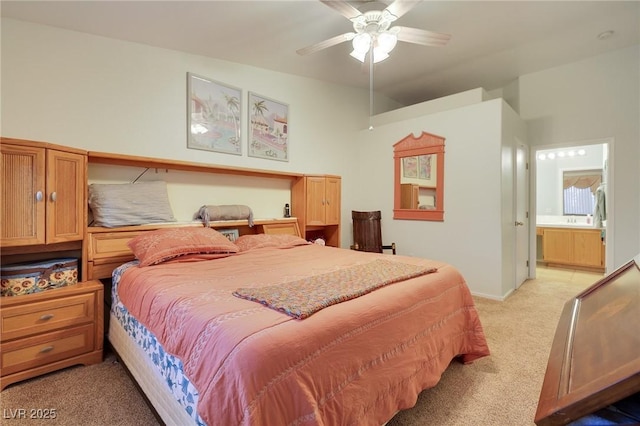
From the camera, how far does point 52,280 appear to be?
2105mm

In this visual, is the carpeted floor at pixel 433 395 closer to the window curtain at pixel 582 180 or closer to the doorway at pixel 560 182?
the doorway at pixel 560 182

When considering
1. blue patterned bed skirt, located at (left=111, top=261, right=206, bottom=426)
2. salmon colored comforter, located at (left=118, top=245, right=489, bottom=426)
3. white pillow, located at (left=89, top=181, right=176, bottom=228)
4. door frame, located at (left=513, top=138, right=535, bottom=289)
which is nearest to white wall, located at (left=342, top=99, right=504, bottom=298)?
door frame, located at (left=513, top=138, right=535, bottom=289)

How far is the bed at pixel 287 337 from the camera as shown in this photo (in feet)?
3.34

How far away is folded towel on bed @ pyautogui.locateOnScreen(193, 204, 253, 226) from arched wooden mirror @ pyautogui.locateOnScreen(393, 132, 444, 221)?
2330 millimetres

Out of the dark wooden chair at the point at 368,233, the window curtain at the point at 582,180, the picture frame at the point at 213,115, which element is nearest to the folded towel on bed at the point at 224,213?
the picture frame at the point at 213,115

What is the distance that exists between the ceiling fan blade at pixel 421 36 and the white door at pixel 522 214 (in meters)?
2.40

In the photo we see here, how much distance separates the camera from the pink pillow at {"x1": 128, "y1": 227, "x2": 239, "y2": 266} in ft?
7.17

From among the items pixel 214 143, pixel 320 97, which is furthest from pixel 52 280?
pixel 320 97

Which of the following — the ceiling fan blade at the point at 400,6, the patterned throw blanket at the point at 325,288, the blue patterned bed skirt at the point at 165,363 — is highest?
the ceiling fan blade at the point at 400,6

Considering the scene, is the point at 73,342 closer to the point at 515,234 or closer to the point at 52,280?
the point at 52,280

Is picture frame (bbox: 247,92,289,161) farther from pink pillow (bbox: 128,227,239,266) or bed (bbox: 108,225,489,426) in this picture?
bed (bbox: 108,225,489,426)

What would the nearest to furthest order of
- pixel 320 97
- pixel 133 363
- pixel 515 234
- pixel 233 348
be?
pixel 233 348, pixel 133 363, pixel 515 234, pixel 320 97

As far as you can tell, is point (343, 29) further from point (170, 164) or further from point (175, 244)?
point (175, 244)

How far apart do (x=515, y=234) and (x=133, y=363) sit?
4.47 meters
